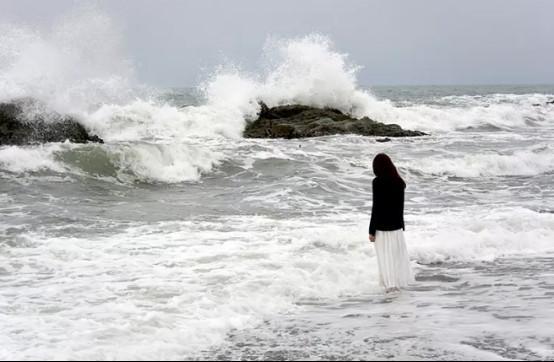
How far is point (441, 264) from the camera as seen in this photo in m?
8.05

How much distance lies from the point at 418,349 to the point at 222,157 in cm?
1352

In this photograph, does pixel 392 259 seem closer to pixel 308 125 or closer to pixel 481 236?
pixel 481 236

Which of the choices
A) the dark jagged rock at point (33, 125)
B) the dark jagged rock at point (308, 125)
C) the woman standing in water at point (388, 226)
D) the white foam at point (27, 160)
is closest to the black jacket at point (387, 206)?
the woman standing in water at point (388, 226)

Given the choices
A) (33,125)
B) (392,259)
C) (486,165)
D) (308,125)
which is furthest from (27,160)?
(308,125)

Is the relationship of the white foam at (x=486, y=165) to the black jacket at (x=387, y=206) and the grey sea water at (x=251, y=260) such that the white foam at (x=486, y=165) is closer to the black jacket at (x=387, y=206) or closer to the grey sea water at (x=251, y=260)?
the grey sea water at (x=251, y=260)

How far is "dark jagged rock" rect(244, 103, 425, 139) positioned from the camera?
1005 inches

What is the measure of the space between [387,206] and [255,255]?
1840mm

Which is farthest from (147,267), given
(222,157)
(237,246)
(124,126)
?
(124,126)

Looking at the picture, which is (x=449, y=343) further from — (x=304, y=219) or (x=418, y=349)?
(x=304, y=219)

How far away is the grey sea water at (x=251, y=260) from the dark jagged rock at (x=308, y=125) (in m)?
7.46

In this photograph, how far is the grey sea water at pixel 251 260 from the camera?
4930 millimetres

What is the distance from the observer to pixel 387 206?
268 inches

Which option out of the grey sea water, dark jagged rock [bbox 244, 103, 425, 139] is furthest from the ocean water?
dark jagged rock [bbox 244, 103, 425, 139]

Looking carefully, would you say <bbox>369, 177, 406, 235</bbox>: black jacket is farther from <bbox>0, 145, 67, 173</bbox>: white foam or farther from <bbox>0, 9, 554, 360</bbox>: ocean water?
<bbox>0, 145, 67, 173</bbox>: white foam
